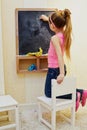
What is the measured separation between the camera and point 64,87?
241 centimetres

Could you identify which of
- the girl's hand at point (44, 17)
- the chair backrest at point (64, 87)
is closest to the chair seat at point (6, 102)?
the chair backrest at point (64, 87)

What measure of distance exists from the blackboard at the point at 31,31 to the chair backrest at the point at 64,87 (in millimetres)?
688

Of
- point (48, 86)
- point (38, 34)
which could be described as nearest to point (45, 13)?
point (38, 34)

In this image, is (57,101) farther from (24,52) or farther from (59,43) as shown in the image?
(24,52)

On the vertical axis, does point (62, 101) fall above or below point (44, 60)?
below

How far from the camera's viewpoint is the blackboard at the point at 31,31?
2.76 m

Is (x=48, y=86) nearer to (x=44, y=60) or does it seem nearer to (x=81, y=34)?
(x=44, y=60)

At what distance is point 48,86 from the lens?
2.62 meters

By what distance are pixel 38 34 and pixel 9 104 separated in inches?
40.7

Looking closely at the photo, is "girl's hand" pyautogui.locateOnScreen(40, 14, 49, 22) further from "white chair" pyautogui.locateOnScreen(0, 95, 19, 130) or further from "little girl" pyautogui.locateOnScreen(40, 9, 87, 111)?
"white chair" pyautogui.locateOnScreen(0, 95, 19, 130)

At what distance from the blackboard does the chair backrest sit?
0.69 meters

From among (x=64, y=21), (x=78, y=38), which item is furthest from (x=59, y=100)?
(x=78, y=38)

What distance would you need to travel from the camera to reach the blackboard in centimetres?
276

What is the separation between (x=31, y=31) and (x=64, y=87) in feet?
2.93
